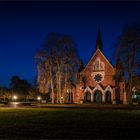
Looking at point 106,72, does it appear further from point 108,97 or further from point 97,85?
point 108,97

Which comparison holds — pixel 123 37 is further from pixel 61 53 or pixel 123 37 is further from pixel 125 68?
pixel 61 53

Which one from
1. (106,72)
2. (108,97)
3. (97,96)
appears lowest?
(108,97)

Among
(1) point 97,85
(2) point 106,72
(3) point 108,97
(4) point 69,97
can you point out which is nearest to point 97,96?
(1) point 97,85

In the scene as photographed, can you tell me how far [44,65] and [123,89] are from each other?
19845mm

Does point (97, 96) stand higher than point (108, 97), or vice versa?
point (97, 96)

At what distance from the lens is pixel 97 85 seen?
2778 inches

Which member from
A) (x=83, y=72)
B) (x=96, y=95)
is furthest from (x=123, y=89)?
(x=83, y=72)

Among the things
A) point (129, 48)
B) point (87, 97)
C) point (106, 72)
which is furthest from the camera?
point (87, 97)

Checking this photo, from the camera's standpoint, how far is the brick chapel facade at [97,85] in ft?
227

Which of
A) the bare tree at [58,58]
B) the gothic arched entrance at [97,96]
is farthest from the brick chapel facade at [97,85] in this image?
the bare tree at [58,58]

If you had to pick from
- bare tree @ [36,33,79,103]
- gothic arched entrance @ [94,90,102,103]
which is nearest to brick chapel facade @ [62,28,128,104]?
gothic arched entrance @ [94,90,102,103]

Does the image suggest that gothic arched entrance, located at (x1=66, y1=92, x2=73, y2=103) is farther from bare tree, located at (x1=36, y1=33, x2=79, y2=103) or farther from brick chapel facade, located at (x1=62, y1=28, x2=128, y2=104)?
bare tree, located at (x1=36, y1=33, x2=79, y2=103)

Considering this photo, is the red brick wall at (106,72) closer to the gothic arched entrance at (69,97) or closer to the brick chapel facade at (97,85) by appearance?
the brick chapel facade at (97,85)

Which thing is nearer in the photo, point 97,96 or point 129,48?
point 129,48
